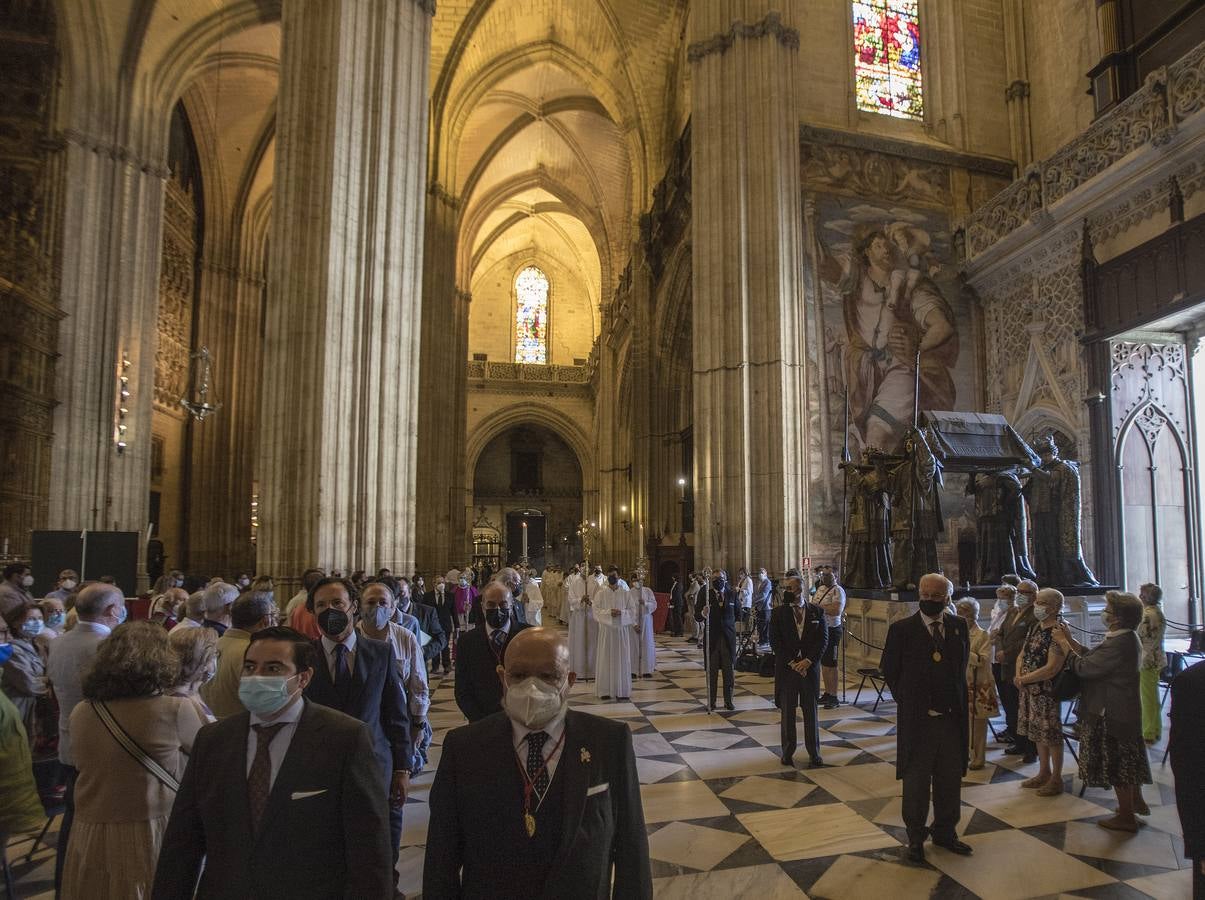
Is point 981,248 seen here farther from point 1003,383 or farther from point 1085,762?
point 1085,762

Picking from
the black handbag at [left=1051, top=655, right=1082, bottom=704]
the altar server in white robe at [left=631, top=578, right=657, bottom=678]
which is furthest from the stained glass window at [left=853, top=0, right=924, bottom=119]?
the black handbag at [left=1051, top=655, right=1082, bottom=704]

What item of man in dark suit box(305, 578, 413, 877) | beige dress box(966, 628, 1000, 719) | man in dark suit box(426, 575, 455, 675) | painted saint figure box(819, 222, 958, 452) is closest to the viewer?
man in dark suit box(305, 578, 413, 877)

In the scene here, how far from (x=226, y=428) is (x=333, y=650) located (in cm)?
2097

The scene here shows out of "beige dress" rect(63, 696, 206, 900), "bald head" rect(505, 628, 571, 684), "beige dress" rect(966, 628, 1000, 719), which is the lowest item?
"beige dress" rect(966, 628, 1000, 719)

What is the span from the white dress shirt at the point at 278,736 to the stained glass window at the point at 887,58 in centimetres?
1872

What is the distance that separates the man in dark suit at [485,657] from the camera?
3.94 meters

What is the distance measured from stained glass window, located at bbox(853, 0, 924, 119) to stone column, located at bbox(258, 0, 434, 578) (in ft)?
36.5

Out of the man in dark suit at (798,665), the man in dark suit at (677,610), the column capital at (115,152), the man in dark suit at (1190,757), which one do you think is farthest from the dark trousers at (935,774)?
the column capital at (115,152)

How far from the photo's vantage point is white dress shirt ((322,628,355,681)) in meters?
3.28

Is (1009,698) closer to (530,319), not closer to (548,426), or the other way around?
(548,426)

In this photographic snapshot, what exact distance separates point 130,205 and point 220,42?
5.03 m

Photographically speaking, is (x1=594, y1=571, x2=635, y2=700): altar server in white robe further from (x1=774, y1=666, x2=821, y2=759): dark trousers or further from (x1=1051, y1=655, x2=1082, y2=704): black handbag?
(x1=1051, y1=655, x2=1082, y2=704): black handbag

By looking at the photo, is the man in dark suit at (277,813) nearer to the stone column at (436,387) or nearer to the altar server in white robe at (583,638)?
the altar server in white robe at (583,638)

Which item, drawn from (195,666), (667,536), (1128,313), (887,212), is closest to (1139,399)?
(1128,313)
